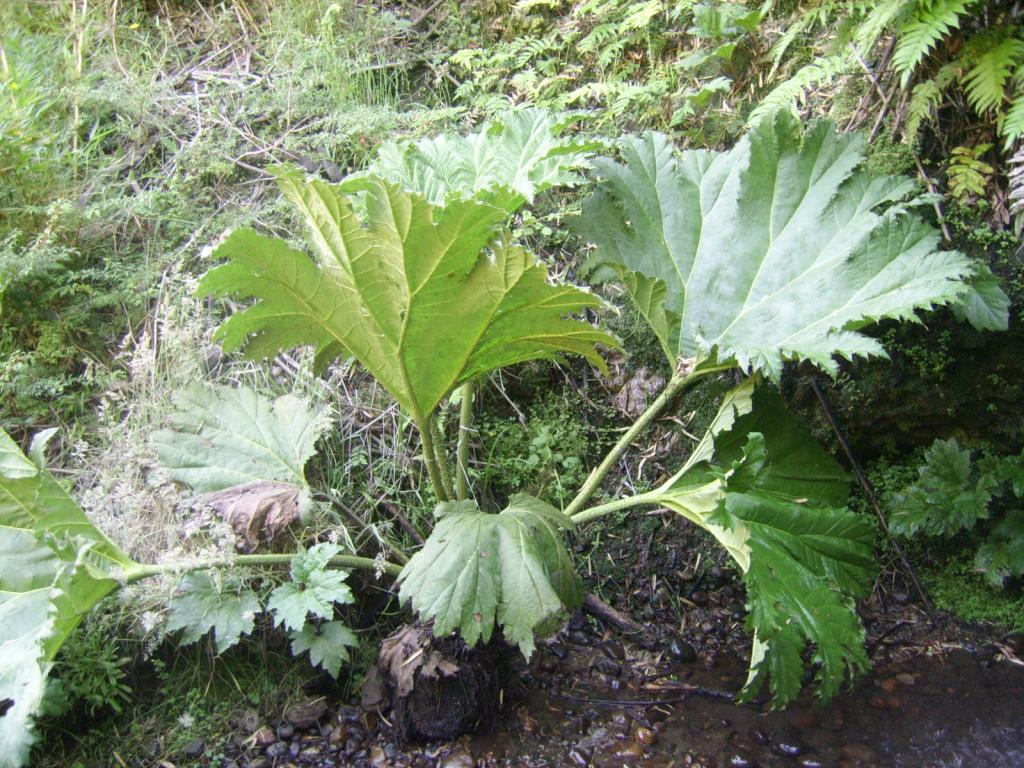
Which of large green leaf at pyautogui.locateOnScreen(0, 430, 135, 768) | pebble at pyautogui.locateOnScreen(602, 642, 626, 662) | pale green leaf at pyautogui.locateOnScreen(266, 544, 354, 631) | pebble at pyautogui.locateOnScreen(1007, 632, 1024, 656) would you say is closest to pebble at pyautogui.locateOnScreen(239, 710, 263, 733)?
pale green leaf at pyautogui.locateOnScreen(266, 544, 354, 631)

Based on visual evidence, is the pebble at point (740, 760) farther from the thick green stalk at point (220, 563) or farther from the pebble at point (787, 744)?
the thick green stalk at point (220, 563)

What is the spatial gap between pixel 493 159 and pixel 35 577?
Result: 1773 millimetres

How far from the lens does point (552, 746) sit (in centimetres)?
222

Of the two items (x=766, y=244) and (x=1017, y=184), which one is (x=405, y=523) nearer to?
(x=766, y=244)

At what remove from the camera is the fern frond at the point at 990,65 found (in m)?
2.32

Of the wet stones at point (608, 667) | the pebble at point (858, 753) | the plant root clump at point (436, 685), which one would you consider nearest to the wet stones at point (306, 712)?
the plant root clump at point (436, 685)

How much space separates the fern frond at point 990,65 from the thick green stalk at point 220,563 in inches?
86.3

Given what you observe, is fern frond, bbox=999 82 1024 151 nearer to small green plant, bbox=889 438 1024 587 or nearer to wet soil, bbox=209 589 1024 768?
small green plant, bbox=889 438 1024 587

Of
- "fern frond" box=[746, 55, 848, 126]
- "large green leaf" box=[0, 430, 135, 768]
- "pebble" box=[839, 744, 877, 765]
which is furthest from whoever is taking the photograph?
"fern frond" box=[746, 55, 848, 126]

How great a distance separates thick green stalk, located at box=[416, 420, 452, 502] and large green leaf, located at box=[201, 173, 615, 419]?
0.06 m

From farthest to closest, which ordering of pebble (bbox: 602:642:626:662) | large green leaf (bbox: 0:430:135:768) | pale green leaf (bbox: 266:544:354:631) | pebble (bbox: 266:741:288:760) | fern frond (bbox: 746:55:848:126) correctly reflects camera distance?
fern frond (bbox: 746:55:848:126), pebble (bbox: 602:642:626:662), pebble (bbox: 266:741:288:760), pale green leaf (bbox: 266:544:354:631), large green leaf (bbox: 0:430:135:768)

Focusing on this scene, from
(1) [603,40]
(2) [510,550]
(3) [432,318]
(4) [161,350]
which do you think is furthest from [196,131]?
(2) [510,550]

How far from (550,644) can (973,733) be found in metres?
1.16

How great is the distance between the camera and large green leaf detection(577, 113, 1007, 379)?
2.22m
